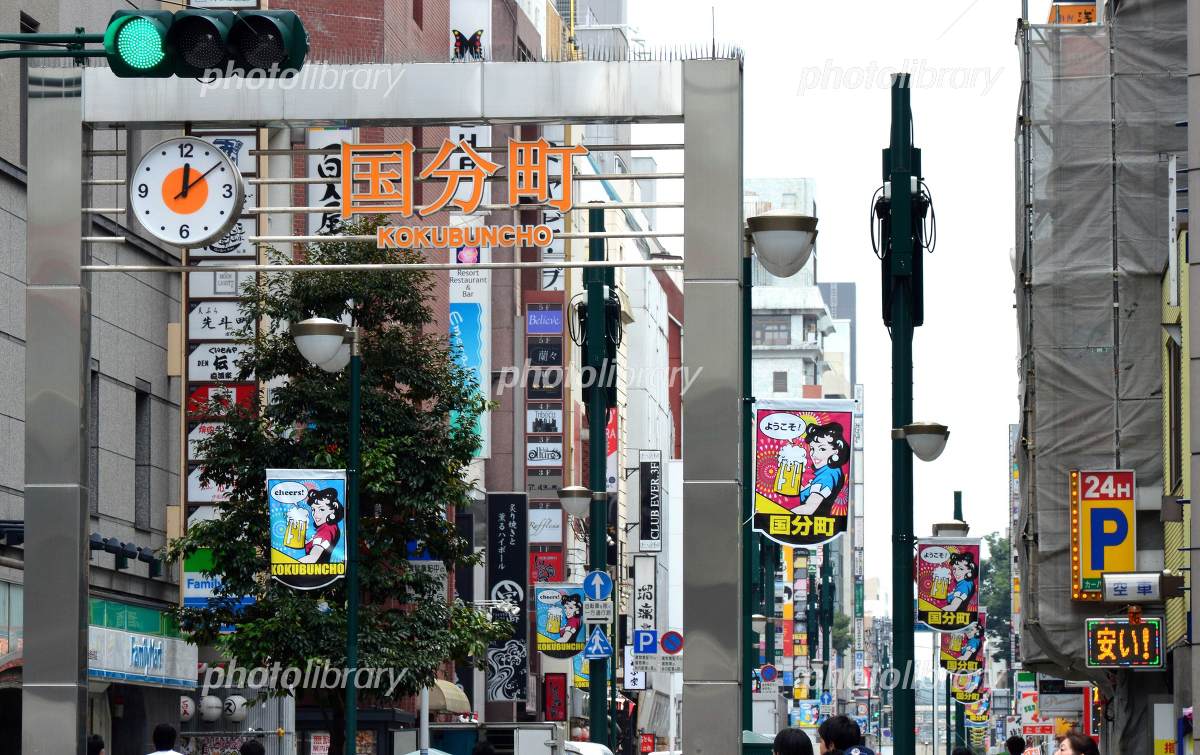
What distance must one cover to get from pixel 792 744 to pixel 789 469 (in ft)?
37.6

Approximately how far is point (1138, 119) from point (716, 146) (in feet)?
52.3

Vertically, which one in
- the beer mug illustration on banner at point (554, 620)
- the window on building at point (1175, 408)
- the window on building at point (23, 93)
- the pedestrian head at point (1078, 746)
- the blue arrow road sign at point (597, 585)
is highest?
the window on building at point (23, 93)

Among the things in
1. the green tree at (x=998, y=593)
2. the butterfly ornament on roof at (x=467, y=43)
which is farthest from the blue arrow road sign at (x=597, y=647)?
the green tree at (x=998, y=593)

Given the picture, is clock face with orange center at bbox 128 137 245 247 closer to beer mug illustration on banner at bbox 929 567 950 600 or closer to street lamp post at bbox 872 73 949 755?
street lamp post at bbox 872 73 949 755

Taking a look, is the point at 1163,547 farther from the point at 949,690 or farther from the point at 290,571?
the point at 949,690

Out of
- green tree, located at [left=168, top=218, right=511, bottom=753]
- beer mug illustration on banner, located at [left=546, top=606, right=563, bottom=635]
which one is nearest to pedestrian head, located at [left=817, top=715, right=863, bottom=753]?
green tree, located at [left=168, top=218, right=511, bottom=753]

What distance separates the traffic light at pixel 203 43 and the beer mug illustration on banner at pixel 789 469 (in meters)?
10.6

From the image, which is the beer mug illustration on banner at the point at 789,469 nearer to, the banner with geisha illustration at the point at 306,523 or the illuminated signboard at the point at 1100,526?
the banner with geisha illustration at the point at 306,523

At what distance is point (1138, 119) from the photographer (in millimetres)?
31672

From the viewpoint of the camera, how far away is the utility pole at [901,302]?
813 inches

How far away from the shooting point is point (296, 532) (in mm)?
24219

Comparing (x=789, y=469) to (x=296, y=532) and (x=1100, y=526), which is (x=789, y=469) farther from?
(x=1100, y=526)

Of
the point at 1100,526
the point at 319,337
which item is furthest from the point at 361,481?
the point at 1100,526

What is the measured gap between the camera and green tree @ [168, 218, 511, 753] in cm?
3122
